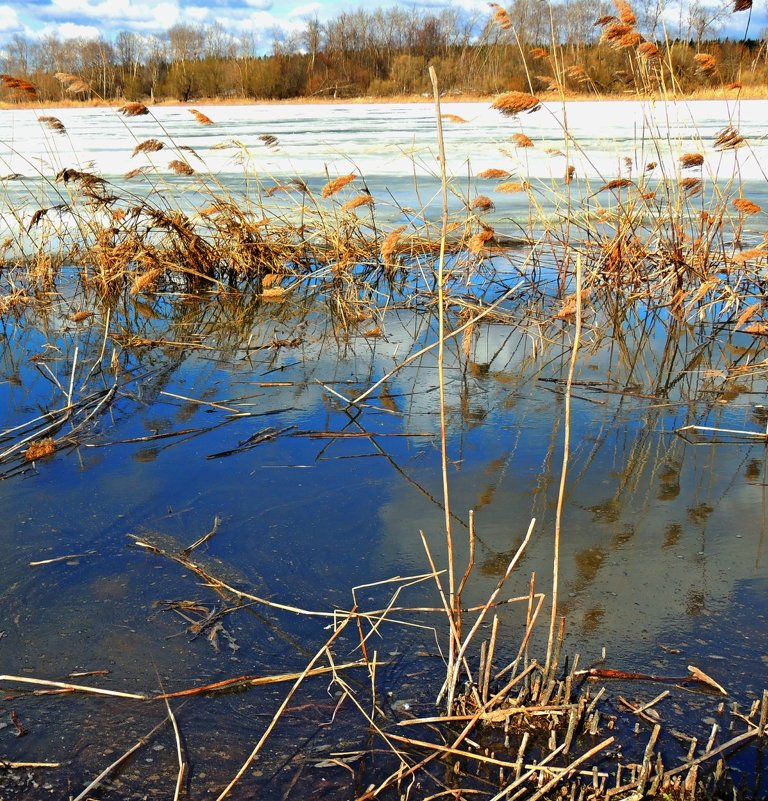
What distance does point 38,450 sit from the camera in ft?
8.54

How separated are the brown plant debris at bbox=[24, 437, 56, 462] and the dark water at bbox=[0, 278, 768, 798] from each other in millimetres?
35

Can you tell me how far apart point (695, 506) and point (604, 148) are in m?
8.23

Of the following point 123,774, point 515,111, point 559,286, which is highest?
point 515,111

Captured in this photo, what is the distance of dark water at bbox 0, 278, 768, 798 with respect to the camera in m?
1.54

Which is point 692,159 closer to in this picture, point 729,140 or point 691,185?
point 729,140

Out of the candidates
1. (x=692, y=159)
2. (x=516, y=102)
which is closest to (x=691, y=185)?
(x=692, y=159)

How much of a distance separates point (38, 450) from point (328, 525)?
1043 mm

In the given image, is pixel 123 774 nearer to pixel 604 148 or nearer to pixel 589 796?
pixel 589 796

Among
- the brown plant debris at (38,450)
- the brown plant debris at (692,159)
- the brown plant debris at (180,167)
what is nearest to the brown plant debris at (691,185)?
the brown plant debris at (692,159)

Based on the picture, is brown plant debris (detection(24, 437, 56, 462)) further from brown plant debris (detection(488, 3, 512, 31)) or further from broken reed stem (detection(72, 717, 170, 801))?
brown plant debris (detection(488, 3, 512, 31))

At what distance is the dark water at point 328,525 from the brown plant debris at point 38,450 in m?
0.04

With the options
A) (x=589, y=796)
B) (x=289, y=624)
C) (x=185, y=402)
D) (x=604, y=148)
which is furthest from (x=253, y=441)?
(x=604, y=148)

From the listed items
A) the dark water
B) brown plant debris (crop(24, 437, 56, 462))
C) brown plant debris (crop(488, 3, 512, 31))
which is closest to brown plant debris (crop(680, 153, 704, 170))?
the dark water

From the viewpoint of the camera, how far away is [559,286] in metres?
4.74
